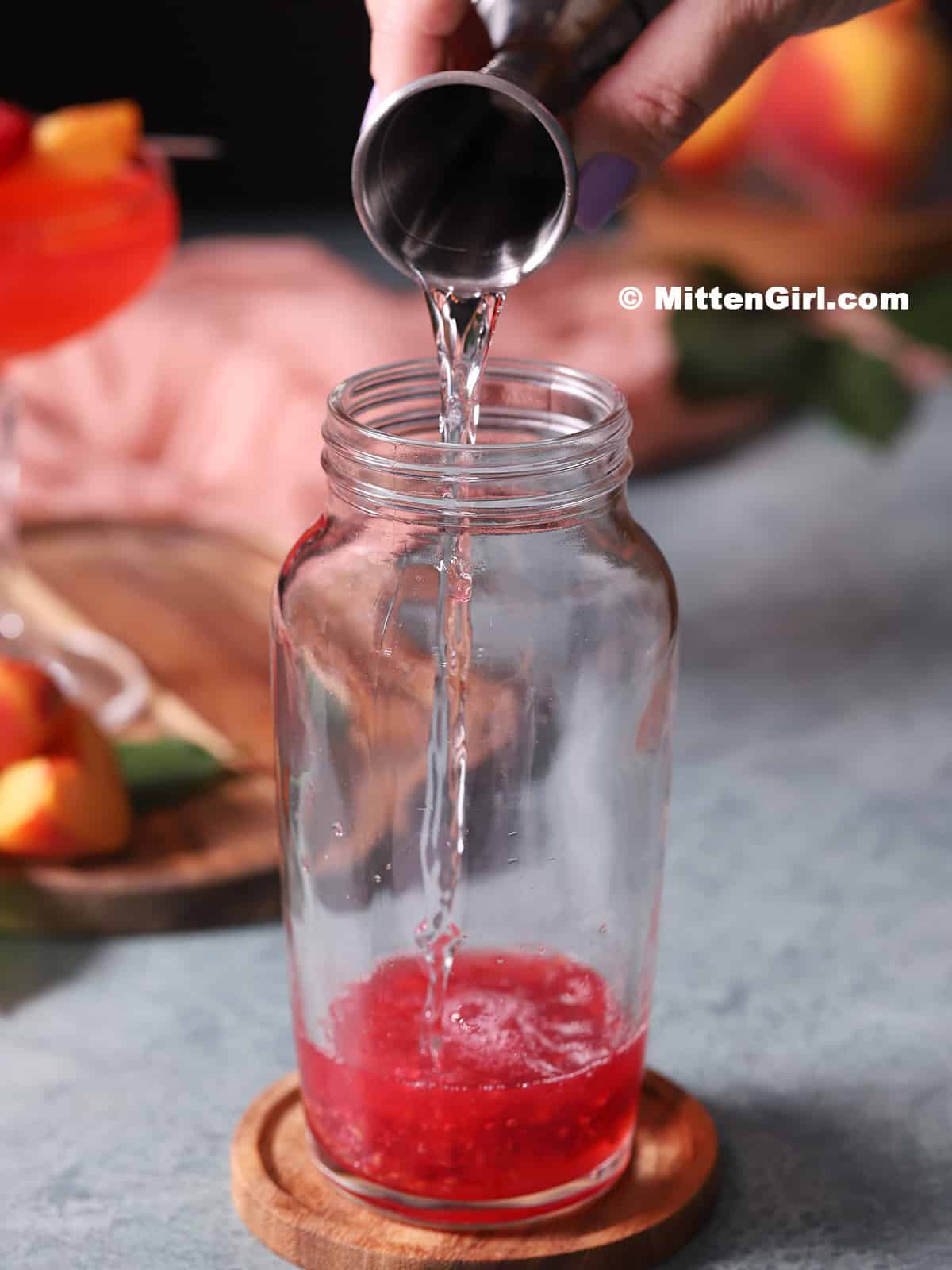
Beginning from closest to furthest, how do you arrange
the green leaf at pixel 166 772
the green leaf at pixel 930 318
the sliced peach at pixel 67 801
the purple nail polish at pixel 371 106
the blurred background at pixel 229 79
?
the purple nail polish at pixel 371 106 → the sliced peach at pixel 67 801 → the green leaf at pixel 166 772 → the green leaf at pixel 930 318 → the blurred background at pixel 229 79

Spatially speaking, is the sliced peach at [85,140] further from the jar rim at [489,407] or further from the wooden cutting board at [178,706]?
the jar rim at [489,407]

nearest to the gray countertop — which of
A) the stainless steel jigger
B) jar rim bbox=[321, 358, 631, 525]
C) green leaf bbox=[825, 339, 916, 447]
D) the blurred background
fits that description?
green leaf bbox=[825, 339, 916, 447]

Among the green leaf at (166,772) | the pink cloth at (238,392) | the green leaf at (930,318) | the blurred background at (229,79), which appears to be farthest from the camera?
the blurred background at (229,79)

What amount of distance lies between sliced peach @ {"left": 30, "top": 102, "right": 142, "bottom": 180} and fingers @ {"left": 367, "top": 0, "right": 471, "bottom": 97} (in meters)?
0.59

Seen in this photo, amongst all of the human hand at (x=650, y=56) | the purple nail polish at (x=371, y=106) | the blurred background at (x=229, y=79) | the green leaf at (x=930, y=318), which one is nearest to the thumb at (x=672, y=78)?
the human hand at (x=650, y=56)

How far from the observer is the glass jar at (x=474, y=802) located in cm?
88

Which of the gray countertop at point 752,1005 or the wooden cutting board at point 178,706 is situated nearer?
the gray countertop at point 752,1005

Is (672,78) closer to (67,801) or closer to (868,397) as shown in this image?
(67,801)

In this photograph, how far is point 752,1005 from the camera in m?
1.15

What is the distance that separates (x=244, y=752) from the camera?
54.9 inches

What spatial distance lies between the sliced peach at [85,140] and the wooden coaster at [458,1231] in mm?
785

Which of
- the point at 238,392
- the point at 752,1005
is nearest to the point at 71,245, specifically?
the point at 238,392

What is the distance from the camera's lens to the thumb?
33.8 inches

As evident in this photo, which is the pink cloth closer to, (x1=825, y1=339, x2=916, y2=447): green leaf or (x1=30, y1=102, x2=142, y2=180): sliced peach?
(x1=825, y1=339, x2=916, y2=447): green leaf
